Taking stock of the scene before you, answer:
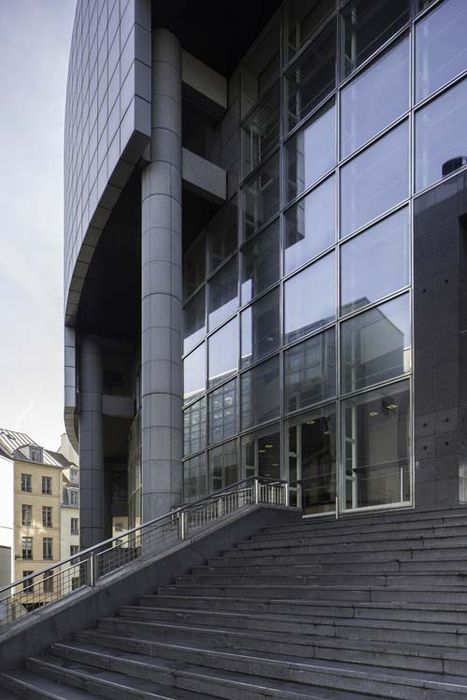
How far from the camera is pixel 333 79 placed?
57.1 ft

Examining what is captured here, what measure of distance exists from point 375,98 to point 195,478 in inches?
532

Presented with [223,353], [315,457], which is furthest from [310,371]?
[223,353]

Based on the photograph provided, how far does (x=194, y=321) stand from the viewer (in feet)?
80.4

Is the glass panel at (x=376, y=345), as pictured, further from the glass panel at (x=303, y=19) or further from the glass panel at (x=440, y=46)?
the glass panel at (x=303, y=19)

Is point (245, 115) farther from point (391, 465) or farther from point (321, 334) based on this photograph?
point (391, 465)

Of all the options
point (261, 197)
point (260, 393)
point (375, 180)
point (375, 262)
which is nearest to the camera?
point (375, 262)

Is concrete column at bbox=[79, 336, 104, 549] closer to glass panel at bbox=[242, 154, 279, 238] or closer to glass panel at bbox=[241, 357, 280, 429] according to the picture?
glass panel at bbox=[241, 357, 280, 429]

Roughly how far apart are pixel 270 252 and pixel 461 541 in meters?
12.0

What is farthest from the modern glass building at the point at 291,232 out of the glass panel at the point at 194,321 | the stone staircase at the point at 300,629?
the stone staircase at the point at 300,629

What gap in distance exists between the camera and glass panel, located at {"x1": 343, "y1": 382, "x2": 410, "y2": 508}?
1400 cm

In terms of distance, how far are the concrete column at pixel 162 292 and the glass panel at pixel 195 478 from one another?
16.0 feet

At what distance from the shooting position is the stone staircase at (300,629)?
6.56 metres

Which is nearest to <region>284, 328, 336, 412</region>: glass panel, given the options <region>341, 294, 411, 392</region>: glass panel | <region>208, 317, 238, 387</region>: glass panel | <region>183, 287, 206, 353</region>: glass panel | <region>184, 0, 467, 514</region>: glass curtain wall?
<region>184, 0, 467, 514</region>: glass curtain wall

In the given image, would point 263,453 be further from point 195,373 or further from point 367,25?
point 367,25
